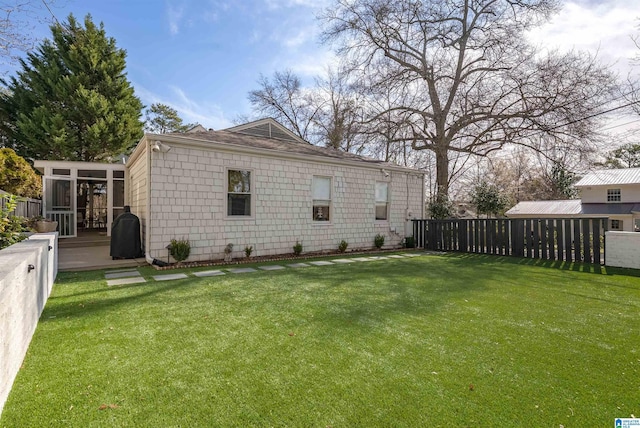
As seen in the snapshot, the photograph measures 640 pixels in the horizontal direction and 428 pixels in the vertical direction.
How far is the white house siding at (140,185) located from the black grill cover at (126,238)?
8.7 inches

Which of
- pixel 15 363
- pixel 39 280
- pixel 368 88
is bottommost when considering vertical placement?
pixel 15 363

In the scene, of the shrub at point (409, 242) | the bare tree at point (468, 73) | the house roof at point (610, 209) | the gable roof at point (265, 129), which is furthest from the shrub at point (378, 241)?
the house roof at point (610, 209)

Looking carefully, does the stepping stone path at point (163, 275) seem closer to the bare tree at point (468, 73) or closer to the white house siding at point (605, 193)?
the bare tree at point (468, 73)

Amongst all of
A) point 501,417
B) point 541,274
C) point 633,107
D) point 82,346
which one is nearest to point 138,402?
point 82,346

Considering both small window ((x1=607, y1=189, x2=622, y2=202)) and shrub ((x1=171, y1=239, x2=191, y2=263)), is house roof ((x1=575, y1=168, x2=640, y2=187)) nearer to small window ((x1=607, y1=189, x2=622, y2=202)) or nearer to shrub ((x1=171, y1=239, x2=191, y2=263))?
small window ((x1=607, y1=189, x2=622, y2=202))

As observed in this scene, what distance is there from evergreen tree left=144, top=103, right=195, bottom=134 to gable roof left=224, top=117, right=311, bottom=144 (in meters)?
16.7

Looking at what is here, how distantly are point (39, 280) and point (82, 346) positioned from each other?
1.12m

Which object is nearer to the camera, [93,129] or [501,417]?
[501,417]

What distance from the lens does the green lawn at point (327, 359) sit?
1828 mm

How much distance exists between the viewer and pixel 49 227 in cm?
815

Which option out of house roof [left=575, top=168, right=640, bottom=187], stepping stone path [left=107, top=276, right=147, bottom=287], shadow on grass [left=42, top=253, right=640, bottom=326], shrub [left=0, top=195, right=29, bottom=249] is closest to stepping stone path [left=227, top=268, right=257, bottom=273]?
shadow on grass [left=42, top=253, right=640, bottom=326]

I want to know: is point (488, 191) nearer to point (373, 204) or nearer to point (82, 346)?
point (373, 204)

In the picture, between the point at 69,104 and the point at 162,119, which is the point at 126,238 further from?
the point at 162,119

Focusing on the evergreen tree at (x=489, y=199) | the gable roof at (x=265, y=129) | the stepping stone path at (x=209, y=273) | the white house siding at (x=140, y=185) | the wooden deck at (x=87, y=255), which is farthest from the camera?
the evergreen tree at (x=489, y=199)
